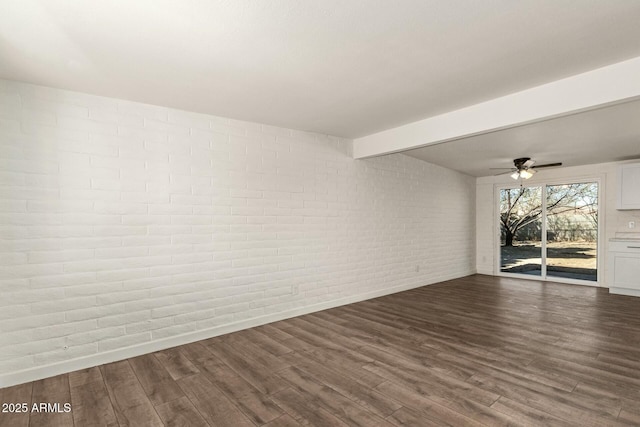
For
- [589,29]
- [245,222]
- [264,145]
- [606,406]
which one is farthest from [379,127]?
[606,406]

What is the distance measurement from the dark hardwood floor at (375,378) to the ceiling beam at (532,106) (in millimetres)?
2261

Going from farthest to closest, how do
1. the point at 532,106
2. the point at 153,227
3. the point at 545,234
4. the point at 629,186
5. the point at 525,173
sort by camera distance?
the point at 545,234, the point at 629,186, the point at 525,173, the point at 153,227, the point at 532,106

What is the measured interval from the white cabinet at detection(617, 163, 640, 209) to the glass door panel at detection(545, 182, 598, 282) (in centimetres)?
54

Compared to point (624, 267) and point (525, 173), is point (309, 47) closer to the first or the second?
point (525, 173)

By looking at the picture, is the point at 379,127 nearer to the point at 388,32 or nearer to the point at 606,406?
the point at 388,32

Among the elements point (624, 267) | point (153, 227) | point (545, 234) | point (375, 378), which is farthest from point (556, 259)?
point (153, 227)

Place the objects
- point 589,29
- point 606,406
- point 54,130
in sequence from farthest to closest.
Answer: point 54,130, point 606,406, point 589,29

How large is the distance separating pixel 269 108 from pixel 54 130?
77.1 inches

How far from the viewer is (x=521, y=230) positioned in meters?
7.38

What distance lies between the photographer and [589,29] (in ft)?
6.68

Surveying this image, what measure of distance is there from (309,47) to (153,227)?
7.71ft

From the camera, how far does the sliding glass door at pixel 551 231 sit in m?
6.49

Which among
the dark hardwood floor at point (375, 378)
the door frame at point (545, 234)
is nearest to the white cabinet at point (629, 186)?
the door frame at point (545, 234)

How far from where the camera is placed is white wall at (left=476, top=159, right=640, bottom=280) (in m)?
6.06
